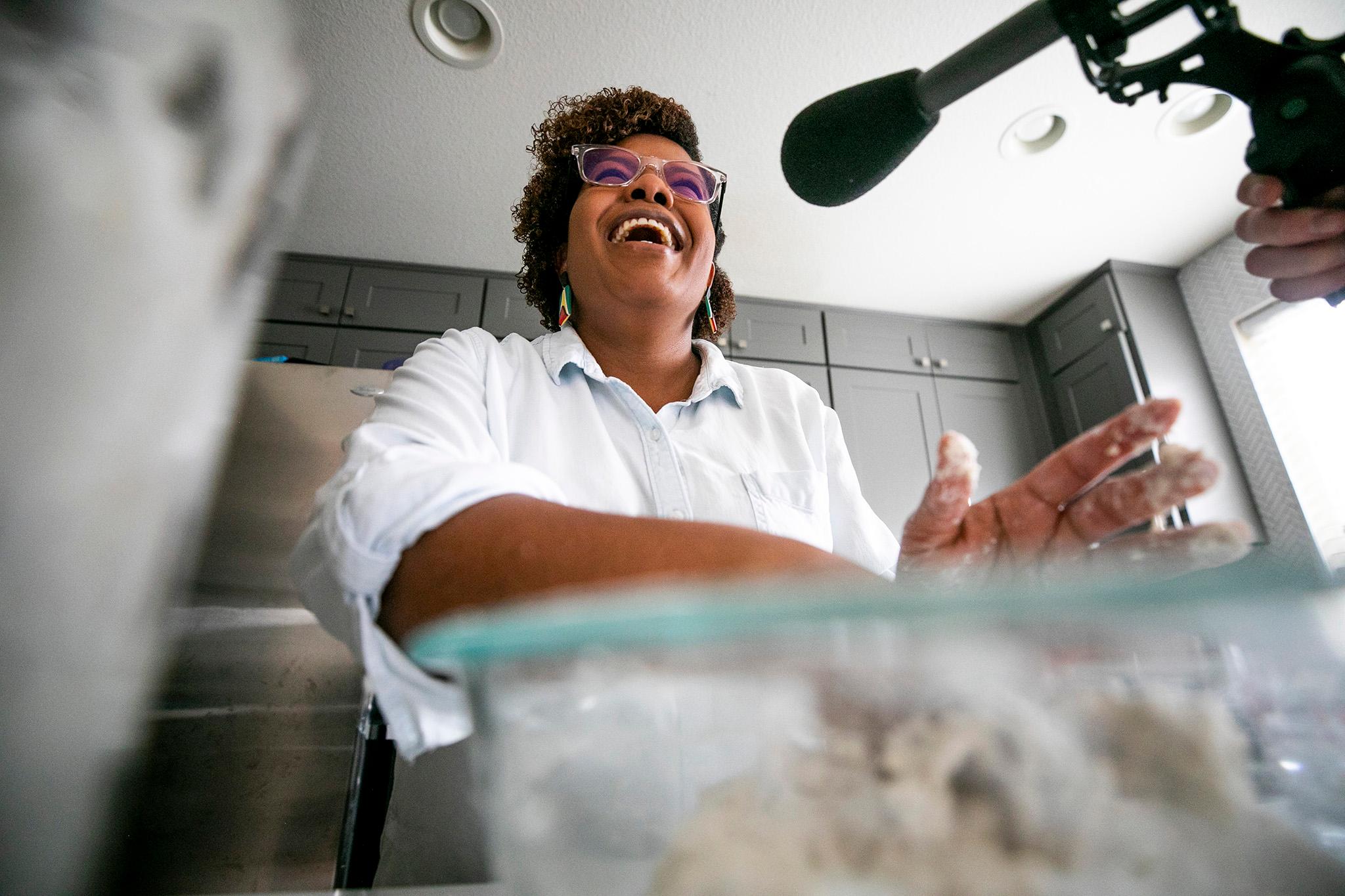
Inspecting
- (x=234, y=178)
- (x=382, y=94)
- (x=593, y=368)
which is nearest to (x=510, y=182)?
(x=382, y=94)

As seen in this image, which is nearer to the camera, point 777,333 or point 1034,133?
point 1034,133

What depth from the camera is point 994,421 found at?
2178mm

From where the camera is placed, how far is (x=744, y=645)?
0.38 ft

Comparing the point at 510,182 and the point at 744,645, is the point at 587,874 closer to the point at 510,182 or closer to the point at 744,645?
the point at 744,645

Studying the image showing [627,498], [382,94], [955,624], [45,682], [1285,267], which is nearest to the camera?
[955,624]

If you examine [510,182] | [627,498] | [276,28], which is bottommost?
[627,498]

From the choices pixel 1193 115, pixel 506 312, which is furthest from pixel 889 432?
pixel 506 312

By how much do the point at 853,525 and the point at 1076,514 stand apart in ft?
1.21

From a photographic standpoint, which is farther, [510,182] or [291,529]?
[510,182]

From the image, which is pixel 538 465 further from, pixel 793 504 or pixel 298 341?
pixel 298 341

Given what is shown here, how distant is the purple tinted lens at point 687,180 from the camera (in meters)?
0.80

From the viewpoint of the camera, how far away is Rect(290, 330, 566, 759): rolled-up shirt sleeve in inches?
11.0

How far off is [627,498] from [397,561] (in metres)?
0.30

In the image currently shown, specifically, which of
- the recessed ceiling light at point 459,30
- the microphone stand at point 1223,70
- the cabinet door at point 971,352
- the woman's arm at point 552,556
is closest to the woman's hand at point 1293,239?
the microphone stand at point 1223,70
